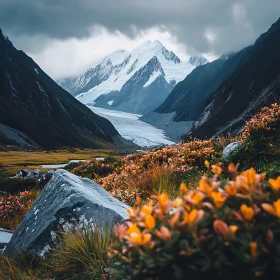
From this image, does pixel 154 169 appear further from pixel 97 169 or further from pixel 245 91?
pixel 245 91

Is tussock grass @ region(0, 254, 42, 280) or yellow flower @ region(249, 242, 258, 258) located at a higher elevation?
Result: yellow flower @ region(249, 242, 258, 258)

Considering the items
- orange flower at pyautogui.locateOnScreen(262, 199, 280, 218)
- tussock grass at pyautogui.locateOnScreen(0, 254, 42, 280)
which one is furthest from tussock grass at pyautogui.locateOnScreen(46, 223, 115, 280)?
orange flower at pyautogui.locateOnScreen(262, 199, 280, 218)

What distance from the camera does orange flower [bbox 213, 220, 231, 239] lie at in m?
2.11

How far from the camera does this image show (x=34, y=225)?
21.5 ft

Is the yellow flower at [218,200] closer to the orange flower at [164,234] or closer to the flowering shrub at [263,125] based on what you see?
the orange flower at [164,234]

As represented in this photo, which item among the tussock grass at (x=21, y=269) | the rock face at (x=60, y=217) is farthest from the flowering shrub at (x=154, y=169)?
the tussock grass at (x=21, y=269)

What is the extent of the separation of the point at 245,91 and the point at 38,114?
87562 millimetres

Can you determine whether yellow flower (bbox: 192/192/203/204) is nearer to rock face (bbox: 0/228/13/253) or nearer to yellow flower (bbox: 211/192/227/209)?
yellow flower (bbox: 211/192/227/209)

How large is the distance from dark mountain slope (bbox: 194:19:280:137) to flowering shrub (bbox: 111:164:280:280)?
76.4 meters

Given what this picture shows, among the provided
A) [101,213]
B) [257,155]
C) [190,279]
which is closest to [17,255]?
[101,213]

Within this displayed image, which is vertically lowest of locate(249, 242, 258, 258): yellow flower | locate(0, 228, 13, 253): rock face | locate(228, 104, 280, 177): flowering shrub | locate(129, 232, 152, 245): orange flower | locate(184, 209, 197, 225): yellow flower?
locate(0, 228, 13, 253): rock face

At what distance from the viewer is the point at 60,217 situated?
237 inches

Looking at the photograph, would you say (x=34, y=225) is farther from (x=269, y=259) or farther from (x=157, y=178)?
(x=269, y=259)

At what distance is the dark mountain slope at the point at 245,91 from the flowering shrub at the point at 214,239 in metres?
76.4
